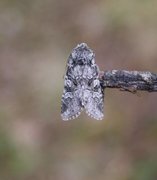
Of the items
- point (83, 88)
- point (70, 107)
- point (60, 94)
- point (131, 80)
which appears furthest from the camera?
point (60, 94)

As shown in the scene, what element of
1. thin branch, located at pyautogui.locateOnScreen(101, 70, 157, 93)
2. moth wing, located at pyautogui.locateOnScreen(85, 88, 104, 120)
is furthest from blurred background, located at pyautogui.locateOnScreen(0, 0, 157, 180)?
thin branch, located at pyautogui.locateOnScreen(101, 70, 157, 93)

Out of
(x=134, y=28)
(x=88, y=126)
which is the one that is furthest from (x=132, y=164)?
(x=134, y=28)

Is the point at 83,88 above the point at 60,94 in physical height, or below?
below

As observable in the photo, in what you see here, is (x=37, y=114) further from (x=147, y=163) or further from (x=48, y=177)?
(x=147, y=163)

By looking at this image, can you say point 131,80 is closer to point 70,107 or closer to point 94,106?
point 94,106

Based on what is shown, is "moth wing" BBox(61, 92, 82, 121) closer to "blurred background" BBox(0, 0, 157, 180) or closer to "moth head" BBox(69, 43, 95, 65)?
"moth head" BBox(69, 43, 95, 65)

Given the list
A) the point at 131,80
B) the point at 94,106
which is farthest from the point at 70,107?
the point at 131,80

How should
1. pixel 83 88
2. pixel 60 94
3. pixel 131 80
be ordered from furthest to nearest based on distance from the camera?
pixel 60 94 → pixel 83 88 → pixel 131 80
